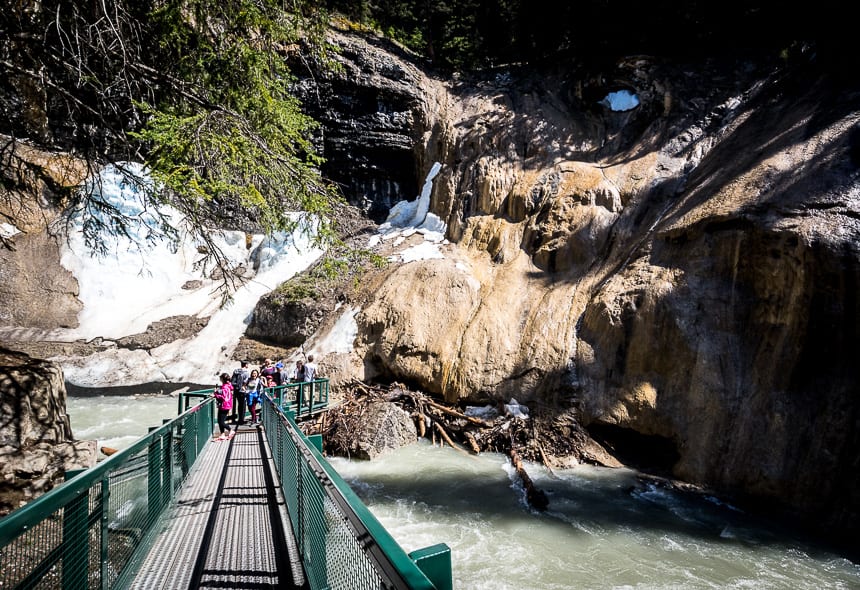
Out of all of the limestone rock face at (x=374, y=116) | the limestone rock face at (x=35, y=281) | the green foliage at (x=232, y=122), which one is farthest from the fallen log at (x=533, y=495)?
the limestone rock face at (x=35, y=281)

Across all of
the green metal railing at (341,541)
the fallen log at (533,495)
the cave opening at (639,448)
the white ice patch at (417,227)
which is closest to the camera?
the green metal railing at (341,541)

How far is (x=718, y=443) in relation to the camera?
9.70 meters

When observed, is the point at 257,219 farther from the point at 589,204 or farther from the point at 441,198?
the point at 441,198

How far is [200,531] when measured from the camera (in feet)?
14.2

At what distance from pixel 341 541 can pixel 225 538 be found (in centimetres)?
234

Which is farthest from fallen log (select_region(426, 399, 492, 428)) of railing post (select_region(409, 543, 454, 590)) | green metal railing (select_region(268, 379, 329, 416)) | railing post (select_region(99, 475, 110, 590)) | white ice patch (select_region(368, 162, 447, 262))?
railing post (select_region(409, 543, 454, 590))

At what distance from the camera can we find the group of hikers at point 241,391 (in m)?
9.36

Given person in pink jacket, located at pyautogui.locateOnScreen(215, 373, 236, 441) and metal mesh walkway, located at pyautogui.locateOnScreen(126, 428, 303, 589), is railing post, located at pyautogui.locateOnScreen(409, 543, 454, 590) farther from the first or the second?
person in pink jacket, located at pyautogui.locateOnScreen(215, 373, 236, 441)

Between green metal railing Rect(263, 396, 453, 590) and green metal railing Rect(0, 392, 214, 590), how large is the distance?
3.97 feet

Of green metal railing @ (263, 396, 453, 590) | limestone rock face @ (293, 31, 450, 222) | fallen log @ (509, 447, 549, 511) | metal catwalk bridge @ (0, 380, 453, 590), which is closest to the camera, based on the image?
green metal railing @ (263, 396, 453, 590)

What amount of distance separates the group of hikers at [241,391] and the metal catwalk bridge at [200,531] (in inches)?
123

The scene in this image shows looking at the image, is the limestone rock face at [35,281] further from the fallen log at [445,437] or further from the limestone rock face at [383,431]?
the fallen log at [445,437]

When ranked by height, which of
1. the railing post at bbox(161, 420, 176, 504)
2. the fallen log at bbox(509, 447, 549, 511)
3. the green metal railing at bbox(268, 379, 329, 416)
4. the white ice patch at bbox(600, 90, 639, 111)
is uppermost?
the white ice patch at bbox(600, 90, 639, 111)

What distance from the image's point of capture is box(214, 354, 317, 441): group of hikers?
30.7 feet
